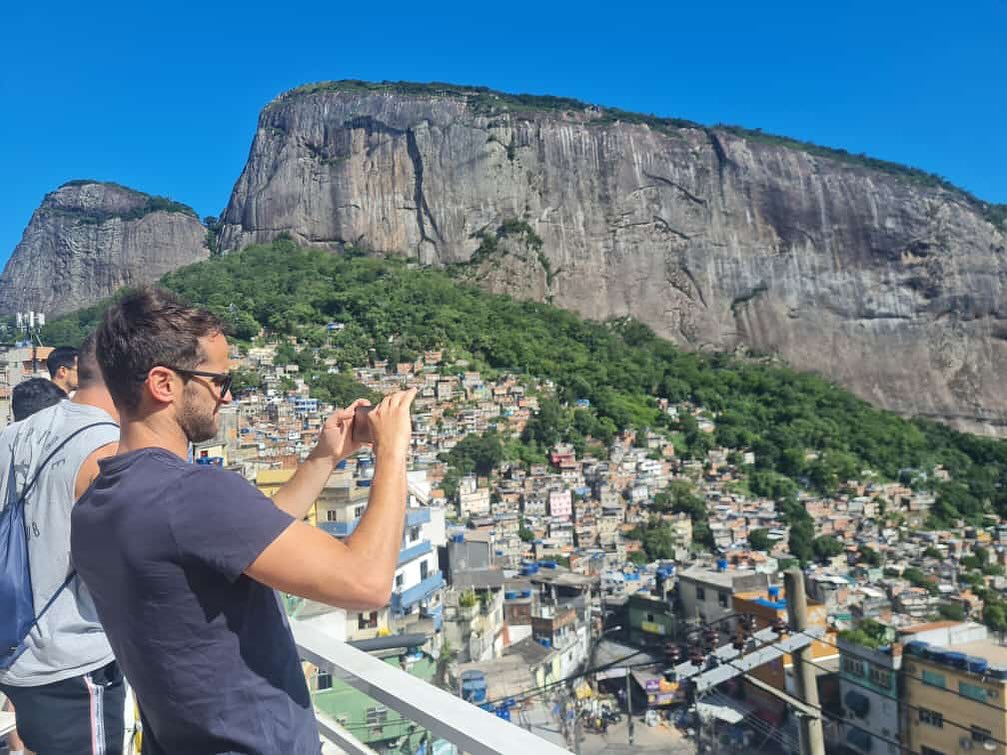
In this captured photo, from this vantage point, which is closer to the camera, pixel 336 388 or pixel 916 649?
pixel 916 649

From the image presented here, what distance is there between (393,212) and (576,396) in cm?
1775

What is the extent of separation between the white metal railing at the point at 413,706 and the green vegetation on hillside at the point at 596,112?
4575 cm

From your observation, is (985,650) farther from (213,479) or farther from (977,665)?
(213,479)

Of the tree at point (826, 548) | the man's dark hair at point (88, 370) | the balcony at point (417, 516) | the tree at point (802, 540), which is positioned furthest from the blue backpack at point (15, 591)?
the tree at point (826, 548)

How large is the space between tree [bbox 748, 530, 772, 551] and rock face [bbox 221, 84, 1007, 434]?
22443 millimetres

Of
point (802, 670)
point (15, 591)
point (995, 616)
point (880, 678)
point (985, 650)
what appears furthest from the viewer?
point (995, 616)

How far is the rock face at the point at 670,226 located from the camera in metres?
40.2

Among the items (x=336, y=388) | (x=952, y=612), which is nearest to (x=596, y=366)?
(x=336, y=388)

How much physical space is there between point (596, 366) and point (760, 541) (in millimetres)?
15199

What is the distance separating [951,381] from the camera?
38.8m

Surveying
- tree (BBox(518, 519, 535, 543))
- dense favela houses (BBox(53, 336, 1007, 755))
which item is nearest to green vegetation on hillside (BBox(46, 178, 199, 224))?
dense favela houses (BBox(53, 336, 1007, 755))

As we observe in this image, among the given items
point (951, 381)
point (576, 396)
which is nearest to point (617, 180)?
A: point (576, 396)

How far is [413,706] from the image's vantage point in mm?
1177

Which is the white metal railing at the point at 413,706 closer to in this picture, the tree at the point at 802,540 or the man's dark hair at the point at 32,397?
the man's dark hair at the point at 32,397
